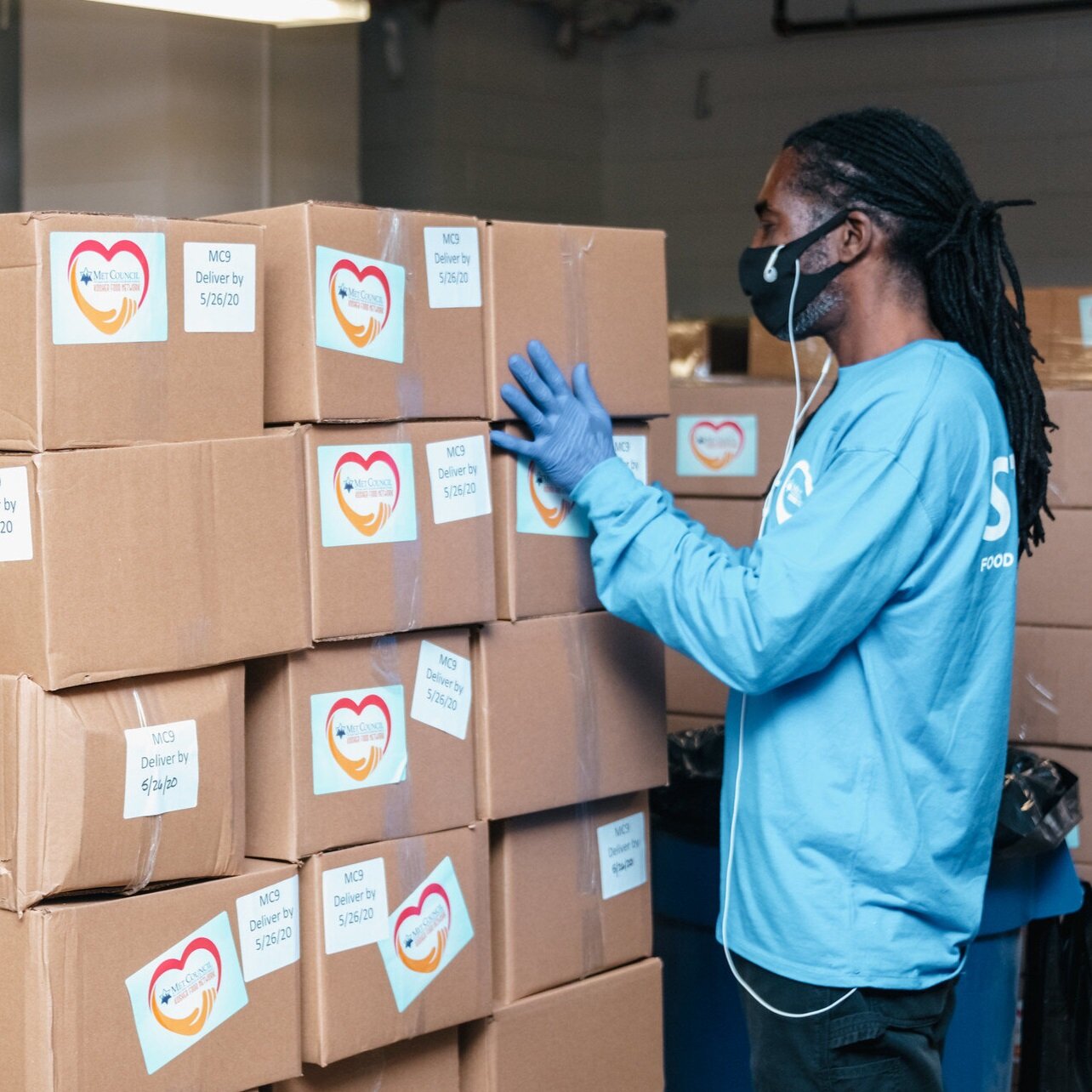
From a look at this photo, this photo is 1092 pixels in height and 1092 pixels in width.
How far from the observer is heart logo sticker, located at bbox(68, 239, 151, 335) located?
1.41 m

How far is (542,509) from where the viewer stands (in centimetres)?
179

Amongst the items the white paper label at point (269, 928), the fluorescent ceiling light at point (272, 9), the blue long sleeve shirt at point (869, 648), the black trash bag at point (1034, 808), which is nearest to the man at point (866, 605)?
the blue long sleeve shirt at point (869, 648)

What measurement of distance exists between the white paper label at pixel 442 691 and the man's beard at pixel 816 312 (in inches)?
21.4

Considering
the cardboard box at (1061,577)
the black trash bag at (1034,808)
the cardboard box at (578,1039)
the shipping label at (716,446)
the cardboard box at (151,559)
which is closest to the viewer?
the cardboard box at (151,559)

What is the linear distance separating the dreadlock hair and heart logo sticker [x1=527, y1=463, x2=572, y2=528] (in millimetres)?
448

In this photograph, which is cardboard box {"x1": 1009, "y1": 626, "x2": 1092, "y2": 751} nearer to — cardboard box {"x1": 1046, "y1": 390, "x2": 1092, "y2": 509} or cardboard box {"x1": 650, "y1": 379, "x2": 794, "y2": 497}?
cardboard box {"x1": 1046, "y1": 390, "x2": 1092, "y2": 509}

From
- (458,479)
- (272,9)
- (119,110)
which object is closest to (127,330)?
(458,479)

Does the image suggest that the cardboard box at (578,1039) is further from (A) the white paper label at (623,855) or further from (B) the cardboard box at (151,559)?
(B) the cardboard box at (151,559)

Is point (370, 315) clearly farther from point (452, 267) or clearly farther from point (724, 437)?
point (724, 437)

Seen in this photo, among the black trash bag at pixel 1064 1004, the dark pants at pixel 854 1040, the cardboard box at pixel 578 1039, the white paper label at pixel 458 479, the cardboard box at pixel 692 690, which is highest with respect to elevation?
the white paper label at pixel 458 479

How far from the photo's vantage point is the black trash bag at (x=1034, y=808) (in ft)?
7.31

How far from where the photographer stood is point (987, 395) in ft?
5.24

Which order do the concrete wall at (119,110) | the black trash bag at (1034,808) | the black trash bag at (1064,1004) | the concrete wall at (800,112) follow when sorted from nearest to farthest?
the black trash bag at (1034,808) → the black trash bag at (1064,1004) → the concrete wall at (119,110) → the concrete wall at (800,112)

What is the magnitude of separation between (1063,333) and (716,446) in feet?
2.32
